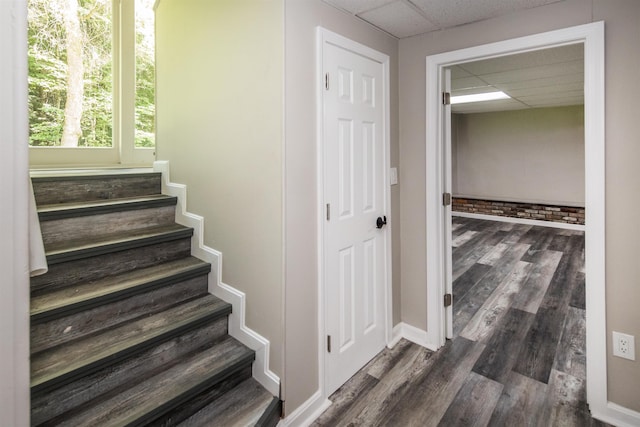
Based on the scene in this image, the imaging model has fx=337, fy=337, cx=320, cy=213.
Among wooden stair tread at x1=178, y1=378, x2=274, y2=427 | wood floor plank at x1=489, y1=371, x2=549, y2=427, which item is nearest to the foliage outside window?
wooden stair tread at x1=178, y1=378, x2=274, y2=427

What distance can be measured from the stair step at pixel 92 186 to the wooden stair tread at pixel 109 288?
77 centimetres

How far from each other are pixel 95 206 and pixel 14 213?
1.43 metres

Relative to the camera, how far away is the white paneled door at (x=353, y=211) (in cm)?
201

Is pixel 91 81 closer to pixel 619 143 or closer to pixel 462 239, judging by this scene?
pixel 619 143

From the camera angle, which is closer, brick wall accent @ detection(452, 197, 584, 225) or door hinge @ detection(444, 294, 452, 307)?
door hinge @ detection(444, 294, 452, 307)

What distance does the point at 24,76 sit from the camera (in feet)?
3.14

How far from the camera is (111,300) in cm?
187

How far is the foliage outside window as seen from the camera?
3129mm

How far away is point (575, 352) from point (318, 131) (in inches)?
99.8

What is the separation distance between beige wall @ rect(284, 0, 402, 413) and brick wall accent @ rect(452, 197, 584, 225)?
6.68 metres

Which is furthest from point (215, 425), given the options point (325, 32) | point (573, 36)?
point (573, 36)

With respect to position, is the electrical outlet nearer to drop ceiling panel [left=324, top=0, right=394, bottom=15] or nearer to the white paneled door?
the white paneled door

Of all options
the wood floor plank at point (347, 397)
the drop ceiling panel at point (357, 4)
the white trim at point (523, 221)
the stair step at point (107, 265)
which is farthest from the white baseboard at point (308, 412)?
the white trim at point (523, 221)

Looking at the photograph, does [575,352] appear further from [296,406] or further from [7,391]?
[7,391]
